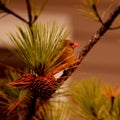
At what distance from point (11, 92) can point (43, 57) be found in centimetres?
12

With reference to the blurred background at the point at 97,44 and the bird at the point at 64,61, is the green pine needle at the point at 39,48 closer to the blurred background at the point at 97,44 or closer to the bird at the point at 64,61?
the bird at the point at 64,61

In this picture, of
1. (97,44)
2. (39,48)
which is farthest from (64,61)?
(97,44)

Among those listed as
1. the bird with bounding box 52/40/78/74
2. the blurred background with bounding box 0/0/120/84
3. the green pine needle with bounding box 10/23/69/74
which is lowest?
the blurred background with bounding box 0/0/120/84

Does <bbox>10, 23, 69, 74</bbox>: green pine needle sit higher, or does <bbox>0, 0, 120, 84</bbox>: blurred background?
<bbox>10, 23, 69, 74</bbox>: green pine needle

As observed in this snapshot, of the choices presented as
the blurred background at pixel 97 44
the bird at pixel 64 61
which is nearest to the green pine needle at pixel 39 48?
the bird at pixel 64 61

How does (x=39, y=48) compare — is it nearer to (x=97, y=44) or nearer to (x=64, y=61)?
(x=64, y=61)

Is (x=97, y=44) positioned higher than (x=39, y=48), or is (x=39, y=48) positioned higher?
(x=39, y=48)

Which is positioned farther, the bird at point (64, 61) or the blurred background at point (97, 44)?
the blurred background at point (97, 44)

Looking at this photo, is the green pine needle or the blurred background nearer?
the green pine needle

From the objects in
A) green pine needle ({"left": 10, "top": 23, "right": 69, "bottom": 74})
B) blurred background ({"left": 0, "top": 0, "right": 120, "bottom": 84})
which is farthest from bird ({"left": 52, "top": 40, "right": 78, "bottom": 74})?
blurred background ({"left": 0, "top": 0, "right": 120, "bottom": 84})

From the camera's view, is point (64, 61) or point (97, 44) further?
point (97, 44)

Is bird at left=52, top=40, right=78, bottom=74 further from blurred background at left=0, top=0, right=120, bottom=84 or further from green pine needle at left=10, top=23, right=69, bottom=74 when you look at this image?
blurred background at left=0, top=0, right=120, bottom=84

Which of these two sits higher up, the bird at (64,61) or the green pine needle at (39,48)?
the green pine needle at (39,48)

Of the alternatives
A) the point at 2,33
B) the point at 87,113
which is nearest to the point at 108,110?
the point at 87,113
